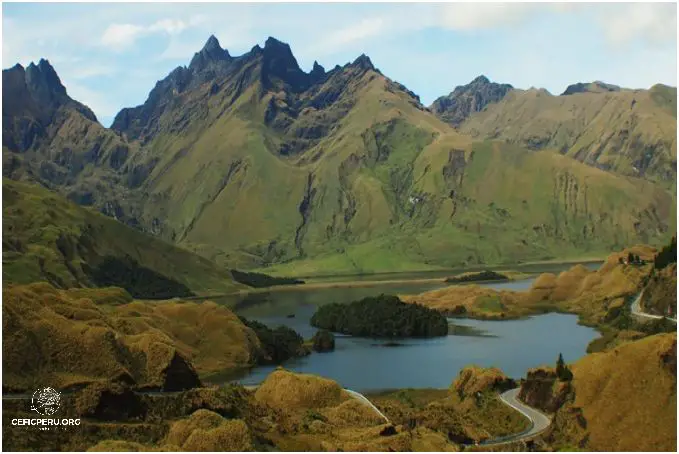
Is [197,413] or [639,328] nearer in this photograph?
[197,413]

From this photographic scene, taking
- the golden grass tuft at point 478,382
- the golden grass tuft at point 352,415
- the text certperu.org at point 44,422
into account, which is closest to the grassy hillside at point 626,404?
the golden grass tuft at point 478,382

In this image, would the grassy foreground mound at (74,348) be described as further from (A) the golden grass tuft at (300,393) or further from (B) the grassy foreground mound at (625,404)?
(B) the grassy foreground mound at (625,404)

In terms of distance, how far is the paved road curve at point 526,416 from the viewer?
336ft

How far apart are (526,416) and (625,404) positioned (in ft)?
46.2

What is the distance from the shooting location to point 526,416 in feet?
375

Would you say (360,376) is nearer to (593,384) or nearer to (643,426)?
(593,384)

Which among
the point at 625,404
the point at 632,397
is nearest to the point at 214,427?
the point at 625,404

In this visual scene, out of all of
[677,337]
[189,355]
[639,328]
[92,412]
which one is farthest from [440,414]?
[639,328]

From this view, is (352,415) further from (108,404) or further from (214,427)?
(108,404)

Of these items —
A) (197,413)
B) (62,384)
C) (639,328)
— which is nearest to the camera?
(197,413)

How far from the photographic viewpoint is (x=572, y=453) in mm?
89250

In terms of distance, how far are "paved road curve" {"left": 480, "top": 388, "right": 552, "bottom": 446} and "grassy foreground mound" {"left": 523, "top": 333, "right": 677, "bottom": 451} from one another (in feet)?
6.66

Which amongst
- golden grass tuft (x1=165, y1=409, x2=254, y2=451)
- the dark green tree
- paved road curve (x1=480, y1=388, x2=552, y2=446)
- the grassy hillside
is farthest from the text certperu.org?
the dark green tree

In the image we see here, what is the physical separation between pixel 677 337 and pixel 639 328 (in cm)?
8932
